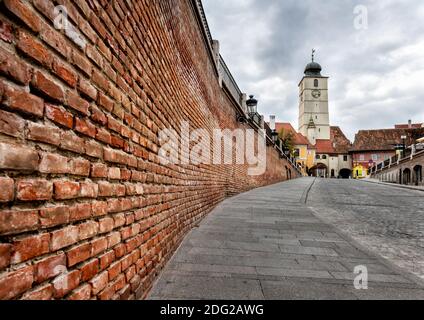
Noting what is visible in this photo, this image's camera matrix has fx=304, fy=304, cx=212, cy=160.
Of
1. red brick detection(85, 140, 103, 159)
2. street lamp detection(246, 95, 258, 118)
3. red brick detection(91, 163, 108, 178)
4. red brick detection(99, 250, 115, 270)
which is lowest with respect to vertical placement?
red brick detection(99, 250, 115, 270)

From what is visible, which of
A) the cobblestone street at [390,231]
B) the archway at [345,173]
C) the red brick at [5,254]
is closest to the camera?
the red brick at [5,254]

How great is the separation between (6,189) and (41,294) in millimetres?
505

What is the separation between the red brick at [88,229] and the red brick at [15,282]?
1.30 feet

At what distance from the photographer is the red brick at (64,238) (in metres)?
1.38

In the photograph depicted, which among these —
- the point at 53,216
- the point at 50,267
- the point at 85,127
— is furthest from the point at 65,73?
the point at 50,267

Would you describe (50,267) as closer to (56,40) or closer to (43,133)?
(43,133)

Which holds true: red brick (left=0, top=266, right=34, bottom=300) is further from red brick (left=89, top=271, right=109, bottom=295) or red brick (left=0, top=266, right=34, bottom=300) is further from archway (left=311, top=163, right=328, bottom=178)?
archway (left=311, top=163, right=328, bottom=178)

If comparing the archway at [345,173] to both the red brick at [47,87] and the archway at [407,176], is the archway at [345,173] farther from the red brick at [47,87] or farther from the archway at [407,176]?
the red brick at [47,87]

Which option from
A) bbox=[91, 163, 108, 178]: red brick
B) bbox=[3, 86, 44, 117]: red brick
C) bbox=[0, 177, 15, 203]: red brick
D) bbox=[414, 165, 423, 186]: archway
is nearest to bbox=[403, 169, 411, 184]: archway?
bbox=[414, 165, 423, 186]: archway

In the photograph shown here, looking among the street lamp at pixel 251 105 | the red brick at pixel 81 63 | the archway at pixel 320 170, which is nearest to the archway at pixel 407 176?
the street lamp at pixel 251 105

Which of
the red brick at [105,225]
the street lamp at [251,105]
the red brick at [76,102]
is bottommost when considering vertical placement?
the red brick at [105,225]

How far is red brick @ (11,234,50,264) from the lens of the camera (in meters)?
1.15

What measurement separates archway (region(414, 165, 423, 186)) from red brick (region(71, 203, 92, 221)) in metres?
30.2
